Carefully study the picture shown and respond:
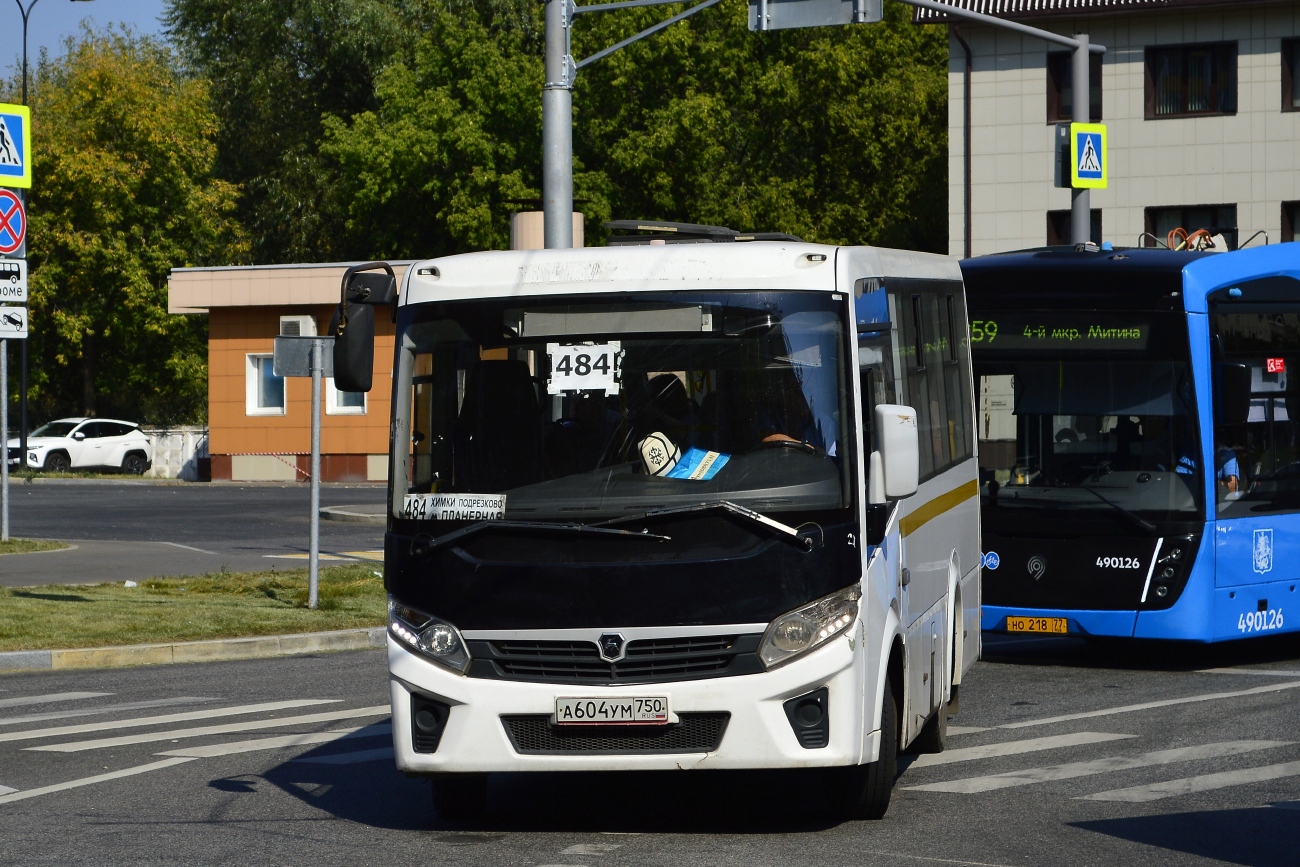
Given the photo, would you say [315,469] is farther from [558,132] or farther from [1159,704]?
[1159,704]

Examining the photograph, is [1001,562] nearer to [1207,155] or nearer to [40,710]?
[40,710]

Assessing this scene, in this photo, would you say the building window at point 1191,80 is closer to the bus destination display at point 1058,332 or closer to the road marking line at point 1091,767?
the bus destination display at point 1058,332

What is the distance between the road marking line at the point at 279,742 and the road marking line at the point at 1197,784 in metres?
4.18

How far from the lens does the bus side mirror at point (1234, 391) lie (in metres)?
13.4

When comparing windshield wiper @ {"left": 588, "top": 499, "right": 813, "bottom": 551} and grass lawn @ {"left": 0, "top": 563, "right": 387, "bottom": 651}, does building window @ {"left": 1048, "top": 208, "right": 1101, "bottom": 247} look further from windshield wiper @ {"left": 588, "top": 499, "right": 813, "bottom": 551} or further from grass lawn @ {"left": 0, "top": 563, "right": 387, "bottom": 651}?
windshield wiper @ {"left": 588, "top": 499, "right": 813, "bottom": 551}

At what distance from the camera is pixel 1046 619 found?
45.5 ft

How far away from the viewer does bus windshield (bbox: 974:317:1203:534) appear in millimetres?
13492

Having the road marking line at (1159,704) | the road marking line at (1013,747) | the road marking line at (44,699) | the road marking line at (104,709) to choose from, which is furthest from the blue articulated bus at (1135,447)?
the road marking line at (44,699)

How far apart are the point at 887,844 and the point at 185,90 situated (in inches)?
2218

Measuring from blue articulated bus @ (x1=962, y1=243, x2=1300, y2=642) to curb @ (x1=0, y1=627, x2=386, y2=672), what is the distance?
18.1ft

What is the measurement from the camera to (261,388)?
4900 centimetres

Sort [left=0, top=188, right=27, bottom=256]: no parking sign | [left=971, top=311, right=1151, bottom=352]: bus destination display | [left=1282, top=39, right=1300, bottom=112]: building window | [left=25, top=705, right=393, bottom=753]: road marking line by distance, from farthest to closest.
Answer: [left=1282, top=39, right=1300, bottom=112]: building window → [left=0, top=188, right=27, bottom=256]: no parking sign → [left=971, top=311, right=1151, bottom=352]: bus destination display → [left=25, top=705, right=393, bottom=753]: road marking line

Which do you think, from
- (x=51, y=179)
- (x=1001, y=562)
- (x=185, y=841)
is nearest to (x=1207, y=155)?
(x=1001, y=562)

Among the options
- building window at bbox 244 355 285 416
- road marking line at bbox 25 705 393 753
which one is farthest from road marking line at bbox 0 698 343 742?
building window at bbox 244 355 285 416
